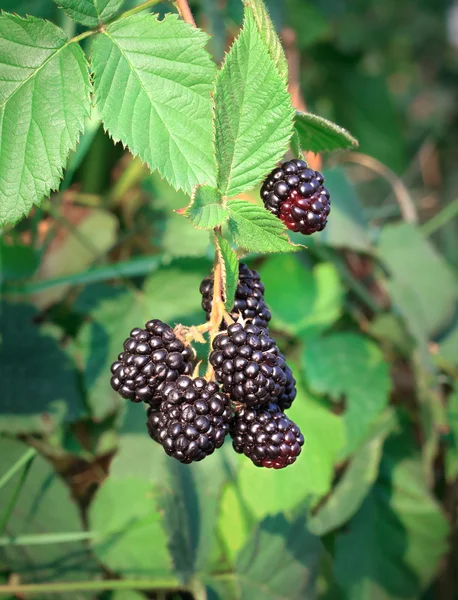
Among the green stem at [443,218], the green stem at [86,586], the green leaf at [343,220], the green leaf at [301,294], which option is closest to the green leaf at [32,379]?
the green stem at [86,586]

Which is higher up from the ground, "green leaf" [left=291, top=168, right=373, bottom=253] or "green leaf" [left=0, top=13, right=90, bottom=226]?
"green leaf" [left=0, top=13, right=90, bottom=226]

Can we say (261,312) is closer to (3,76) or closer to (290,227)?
(290,227)

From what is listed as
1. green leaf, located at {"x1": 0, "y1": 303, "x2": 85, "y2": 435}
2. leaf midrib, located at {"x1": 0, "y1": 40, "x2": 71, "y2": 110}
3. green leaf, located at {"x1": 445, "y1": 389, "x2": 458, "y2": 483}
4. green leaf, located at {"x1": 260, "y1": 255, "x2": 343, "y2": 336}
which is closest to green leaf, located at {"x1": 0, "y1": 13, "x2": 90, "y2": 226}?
leaf midrib, located at {"x1": 0, "y1": 40, "x2": 71, "y2": 110}

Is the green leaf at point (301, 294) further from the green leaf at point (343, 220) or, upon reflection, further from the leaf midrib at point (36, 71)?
the leaf midrib at point (36, 71)

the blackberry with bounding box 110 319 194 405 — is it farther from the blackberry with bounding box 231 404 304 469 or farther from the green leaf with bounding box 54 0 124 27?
the green leaf with bounding box 54 0 124 27

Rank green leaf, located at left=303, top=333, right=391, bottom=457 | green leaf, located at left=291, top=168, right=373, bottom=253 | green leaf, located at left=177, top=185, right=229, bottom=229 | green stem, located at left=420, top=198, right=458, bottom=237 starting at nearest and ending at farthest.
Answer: green leaf, located at left=177, top=185, right=229, bottom=229 < green leaf, located at left=303, top=333, right=391, bottom=457 < green leaf, located at left=291, top=168, right=373, bottom=253 < green stem, located at left=420, top=198, right=458, bottom=237

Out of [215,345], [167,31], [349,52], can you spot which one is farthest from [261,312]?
[349,52]
